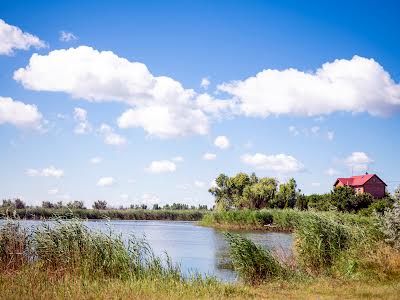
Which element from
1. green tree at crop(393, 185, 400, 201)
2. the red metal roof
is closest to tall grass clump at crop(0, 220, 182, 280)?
green tree at crop(393, 185, 400, 201)

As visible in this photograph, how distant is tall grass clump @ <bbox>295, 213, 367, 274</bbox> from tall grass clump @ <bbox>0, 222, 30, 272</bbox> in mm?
10441

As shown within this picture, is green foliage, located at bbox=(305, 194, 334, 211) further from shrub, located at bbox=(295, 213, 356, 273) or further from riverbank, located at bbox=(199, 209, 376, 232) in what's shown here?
shrub, located at bbox=(295, 213, 356, 273)

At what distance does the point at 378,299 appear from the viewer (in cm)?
1135

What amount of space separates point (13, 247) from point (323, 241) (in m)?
11.7

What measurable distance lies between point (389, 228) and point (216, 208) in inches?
2811

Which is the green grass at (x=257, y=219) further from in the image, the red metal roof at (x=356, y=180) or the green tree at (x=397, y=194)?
the red metal roof at (x=356, y=180)

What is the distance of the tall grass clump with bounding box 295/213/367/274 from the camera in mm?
18547

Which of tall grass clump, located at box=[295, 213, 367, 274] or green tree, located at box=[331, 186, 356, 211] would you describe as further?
green tree, located at box=[331, 186, 356, 211]

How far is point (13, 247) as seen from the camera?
15.6 m

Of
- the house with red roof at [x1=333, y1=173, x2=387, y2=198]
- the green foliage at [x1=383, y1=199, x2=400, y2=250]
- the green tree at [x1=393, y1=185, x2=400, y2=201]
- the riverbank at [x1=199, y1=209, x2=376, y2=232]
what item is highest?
the house with red roof at [x1=333, y1=173, x2=387, y2=198]

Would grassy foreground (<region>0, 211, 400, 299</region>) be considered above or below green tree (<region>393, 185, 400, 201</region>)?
below

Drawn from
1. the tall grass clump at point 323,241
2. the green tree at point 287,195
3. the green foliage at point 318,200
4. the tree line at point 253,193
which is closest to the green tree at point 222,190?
the tree line at point 253,193

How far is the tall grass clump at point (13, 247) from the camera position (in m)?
15.4

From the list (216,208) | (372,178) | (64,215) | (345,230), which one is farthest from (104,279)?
(372,178)
